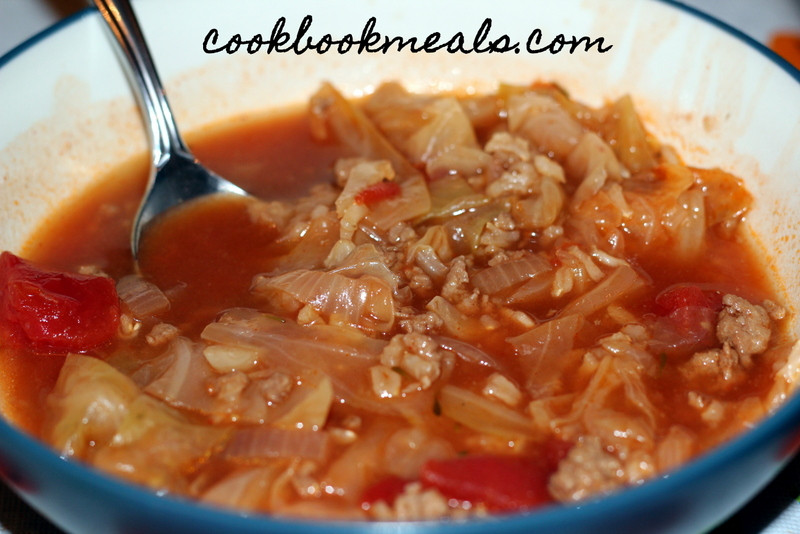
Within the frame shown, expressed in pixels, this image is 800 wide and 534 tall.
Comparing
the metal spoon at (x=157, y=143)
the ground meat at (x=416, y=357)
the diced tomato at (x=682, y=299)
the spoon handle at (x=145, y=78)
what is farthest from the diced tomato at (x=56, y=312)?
the diced tomato at (x=682, y=299)

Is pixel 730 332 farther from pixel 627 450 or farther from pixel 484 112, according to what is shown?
pixel 484 112

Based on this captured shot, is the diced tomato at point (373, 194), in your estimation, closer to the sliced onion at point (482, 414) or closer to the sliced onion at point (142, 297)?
the sliced onion at point (142, 297)

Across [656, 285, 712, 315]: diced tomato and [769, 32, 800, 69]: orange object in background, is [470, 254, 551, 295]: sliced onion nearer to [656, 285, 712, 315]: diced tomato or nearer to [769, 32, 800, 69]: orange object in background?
[656, 285, 712, 315]: diced tomato

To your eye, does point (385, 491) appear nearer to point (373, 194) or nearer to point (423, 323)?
point (423, 323)

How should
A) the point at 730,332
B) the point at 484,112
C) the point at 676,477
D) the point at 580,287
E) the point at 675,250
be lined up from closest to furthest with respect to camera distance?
the point at 676,477, the point at 730,332, the point at 580,287, the point at 675,250, the point at 484,112

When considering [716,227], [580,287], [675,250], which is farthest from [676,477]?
[716,227]
